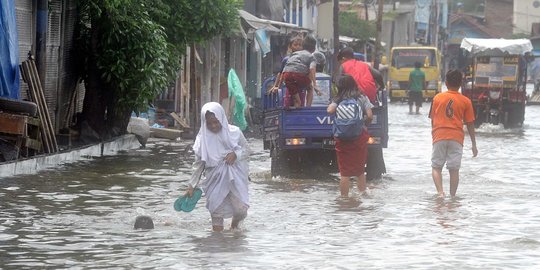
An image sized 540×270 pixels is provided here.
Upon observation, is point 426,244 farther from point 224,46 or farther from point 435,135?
point 224,46

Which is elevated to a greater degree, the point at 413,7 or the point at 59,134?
the point at 413,7

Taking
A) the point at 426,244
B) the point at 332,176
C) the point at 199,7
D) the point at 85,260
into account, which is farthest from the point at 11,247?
the point at 199,7

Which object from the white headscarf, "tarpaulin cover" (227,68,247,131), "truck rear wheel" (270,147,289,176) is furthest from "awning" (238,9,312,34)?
the white headscarf

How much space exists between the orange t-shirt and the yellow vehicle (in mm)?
38222

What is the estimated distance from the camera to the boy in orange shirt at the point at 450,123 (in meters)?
14.9

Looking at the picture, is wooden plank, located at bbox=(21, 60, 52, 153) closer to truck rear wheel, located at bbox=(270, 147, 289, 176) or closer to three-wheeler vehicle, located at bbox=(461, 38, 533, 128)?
truck rear wheel, located at bbox=(270, 147, 289, 176)

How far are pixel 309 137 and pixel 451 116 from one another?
2788 mm

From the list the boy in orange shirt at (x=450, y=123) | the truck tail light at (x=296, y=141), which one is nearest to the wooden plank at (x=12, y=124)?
the truck tail light at (x=296, y=141)

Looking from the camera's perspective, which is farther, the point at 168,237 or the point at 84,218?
the point at 84,218

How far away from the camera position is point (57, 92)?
21266 mm

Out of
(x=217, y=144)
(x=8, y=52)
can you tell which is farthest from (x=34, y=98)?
(x=217, y=144)

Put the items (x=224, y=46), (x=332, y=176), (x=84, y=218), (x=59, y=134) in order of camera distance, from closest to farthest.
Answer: (x=84, y=218)
(x=332, y=176)
(x=59, y=134)
(x=224, y=46)

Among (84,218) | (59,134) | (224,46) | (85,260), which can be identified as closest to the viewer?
(85,260)

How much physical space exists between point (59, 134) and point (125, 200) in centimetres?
683
